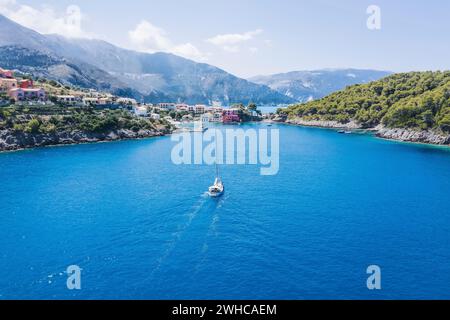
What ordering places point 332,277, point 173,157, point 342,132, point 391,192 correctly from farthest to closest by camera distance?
point 342,132
point 173,157
point 391,192
point 332,277

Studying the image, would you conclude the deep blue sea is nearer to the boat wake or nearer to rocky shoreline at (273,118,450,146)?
the boat wake

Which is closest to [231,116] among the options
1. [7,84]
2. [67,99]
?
[67,99]

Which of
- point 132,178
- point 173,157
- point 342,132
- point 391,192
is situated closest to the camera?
point 391,192

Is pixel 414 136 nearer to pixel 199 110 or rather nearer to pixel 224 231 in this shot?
pixel 224 231

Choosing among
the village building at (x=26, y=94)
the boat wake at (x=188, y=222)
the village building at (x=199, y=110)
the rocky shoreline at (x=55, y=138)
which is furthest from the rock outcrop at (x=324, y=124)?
the boat wake at (x=188, y=222)

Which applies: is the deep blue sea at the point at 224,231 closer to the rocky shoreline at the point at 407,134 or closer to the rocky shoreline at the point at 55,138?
the rocky shoreline at the point at 55,138

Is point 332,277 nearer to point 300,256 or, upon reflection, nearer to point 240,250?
point 300,256

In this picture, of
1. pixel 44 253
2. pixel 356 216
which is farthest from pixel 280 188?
pixel 44 253
